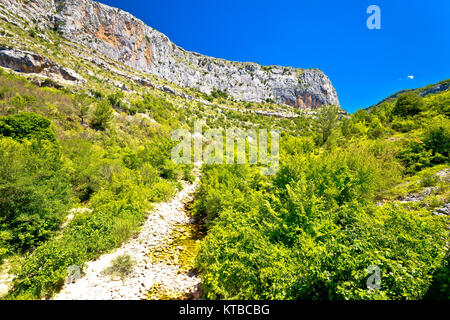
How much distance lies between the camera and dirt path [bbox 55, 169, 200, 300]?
4.62 metres

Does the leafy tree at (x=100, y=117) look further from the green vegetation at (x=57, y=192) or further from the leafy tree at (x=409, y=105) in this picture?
the leafy tree at (x=409, y=105)

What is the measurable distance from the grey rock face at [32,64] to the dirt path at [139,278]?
95.8ft

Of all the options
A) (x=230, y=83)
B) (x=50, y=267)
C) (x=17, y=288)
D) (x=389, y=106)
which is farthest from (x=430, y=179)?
(x=230, y=83)

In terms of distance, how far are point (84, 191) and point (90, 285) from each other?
233 inches

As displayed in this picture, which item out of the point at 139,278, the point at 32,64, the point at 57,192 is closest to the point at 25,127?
the point at 57,192

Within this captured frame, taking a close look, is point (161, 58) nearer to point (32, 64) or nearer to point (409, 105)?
point (32, 64)

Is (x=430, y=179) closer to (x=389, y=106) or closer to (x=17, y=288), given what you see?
(x=17, y=288)

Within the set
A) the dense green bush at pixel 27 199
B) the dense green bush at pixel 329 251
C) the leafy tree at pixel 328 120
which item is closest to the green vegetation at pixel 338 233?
the dense green bush at pixel 329 251

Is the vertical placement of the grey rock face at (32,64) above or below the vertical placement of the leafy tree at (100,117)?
above

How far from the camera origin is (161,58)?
68.4m

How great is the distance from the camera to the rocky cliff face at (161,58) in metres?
45.2

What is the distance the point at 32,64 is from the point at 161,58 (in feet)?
178

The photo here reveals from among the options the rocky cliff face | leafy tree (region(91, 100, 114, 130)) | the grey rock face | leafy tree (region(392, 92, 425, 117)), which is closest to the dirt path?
leafy tree (region(91, 100, 114, 130))

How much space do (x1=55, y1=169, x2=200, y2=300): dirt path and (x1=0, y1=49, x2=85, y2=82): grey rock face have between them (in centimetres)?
2919
